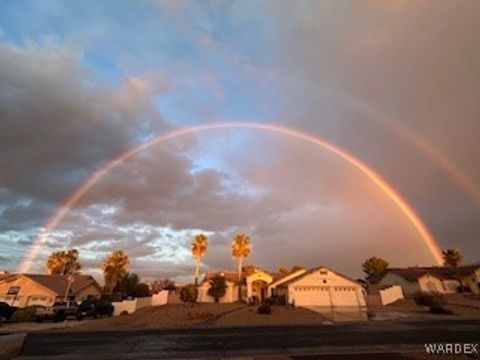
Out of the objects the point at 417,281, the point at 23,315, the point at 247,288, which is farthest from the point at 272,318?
the point at 417,281

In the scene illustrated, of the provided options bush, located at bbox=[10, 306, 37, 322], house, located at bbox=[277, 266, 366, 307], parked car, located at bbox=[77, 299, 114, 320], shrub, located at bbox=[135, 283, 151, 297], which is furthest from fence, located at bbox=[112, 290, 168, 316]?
house, located at bbox=[277, 266, 366, 307]

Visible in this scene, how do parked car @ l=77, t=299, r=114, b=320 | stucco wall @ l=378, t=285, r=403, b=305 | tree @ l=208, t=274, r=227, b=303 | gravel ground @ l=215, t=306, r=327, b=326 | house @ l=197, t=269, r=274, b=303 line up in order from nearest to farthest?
1. gravel ground @ l=215, t=306, r=327, b=326
2. parked car @ l=77, t=299, r=114, b=320
3. stucco wall @ l=378, t=285, r=403, b=305
4. house @ l=197, t=269, r=274, b=303
5. tree @ l=208, t=274, r=227, b=303

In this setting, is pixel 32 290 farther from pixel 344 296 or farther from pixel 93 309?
pixel 344 296

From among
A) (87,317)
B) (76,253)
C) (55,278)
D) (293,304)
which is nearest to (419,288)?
(293,304)

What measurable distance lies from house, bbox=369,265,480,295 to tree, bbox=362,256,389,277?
20.1 m

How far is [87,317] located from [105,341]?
29.5 meters

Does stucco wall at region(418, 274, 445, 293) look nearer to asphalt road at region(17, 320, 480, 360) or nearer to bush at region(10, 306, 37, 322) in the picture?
asphalt road at region(17, 320, 480, 360)

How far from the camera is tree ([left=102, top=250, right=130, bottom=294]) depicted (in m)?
78.4

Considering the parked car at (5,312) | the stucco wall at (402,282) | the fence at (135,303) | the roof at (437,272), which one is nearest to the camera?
the parked car at (5,312)

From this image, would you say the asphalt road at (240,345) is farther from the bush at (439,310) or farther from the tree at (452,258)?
the tree at (452,258)

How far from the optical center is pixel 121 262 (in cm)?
8238

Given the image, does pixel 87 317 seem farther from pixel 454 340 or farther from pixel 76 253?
pixel 76 253

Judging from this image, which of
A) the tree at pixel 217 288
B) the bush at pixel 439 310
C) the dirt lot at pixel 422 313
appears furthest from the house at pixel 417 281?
the bush at pixel 439 310

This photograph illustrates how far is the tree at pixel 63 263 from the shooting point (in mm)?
100438
